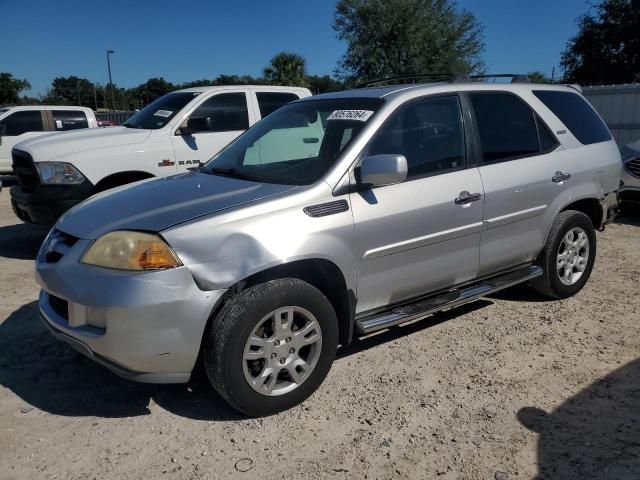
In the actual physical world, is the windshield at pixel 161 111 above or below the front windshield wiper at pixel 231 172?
above

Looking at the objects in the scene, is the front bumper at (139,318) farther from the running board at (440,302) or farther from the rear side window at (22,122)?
the rear side window at (22,122)

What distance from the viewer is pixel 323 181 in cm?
317

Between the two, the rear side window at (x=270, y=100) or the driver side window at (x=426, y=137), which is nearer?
the driver side window at (x=426, y=137)

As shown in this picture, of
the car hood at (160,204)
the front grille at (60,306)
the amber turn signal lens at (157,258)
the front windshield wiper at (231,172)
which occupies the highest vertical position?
the front windshield wiper at (231,172)

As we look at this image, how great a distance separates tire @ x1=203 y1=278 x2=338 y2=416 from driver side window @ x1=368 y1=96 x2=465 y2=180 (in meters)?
1.08

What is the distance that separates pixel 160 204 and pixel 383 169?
1.29 m

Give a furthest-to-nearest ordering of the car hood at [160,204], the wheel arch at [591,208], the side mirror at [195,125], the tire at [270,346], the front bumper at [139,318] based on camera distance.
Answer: the side mirror at [195,125] → the wheel arch at [591,208] → the car hood at [160,204] → the tire at [270,346] → the front bumper at [139,318]

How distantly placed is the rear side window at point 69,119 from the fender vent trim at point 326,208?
1135cm

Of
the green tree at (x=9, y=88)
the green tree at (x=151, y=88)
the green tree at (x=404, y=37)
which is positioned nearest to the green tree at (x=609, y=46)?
the green tree at (x=404, y=37)

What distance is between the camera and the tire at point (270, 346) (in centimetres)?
279

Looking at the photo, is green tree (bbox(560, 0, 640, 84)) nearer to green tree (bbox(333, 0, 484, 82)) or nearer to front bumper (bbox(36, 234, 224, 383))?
green tree (bbox(333, 0, 484, 82))

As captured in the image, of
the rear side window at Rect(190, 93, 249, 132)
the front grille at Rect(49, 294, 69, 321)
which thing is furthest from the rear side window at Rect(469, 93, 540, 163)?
the rear side window at Rect(190, 93, 249, 132)

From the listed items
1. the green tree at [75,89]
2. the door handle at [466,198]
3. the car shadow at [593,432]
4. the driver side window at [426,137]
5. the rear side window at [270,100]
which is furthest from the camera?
the green tree at [75,89]

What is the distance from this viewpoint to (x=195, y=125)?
257 inches
